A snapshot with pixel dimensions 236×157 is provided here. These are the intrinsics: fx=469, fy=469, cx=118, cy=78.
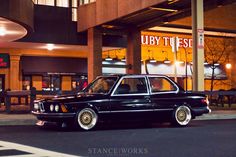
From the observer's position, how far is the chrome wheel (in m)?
→ 13.7

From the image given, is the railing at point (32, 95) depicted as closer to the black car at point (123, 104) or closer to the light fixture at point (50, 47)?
the light fixture at point (50, 47)

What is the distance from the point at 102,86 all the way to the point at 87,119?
1.23 m

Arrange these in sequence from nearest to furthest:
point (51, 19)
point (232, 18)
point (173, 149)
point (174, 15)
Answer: point (173, 149) < point (174, 15) < point (51, 19) < point (232, 18)

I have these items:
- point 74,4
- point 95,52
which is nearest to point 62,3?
point 74,4

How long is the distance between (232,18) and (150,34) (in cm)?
652

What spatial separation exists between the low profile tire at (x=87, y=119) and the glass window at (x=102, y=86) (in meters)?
0.76

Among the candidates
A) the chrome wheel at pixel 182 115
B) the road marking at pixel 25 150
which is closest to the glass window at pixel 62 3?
the chrome wheel at pixel 182 115

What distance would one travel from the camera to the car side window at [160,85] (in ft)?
44.7

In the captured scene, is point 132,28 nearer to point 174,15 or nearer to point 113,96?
point 174,15

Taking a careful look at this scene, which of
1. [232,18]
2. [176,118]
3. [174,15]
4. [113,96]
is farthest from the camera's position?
[232,18]

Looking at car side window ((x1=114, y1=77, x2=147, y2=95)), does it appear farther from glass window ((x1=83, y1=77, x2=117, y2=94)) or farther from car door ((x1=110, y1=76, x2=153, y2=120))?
glass window ((x1=83, y1=77, x2=117, y2=94))

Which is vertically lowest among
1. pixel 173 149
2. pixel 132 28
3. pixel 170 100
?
pixel 173 149

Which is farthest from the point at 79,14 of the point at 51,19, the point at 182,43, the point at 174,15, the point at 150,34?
the point at 182,43

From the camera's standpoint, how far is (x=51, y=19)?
28719 millimetres
